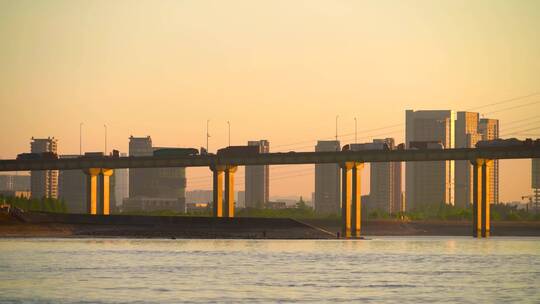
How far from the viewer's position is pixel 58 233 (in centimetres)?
19450

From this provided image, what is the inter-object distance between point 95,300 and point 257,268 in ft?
115

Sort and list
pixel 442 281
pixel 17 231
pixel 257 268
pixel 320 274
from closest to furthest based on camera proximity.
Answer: pixel 442 281 → pixel 320 274 → pixel 257 268 → pixel 17 231

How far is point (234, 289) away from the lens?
82.6m

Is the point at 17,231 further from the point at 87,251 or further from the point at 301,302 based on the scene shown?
the point at 301,302

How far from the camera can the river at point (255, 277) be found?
7700 centimetres

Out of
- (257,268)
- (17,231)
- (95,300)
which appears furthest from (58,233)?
(95,300)

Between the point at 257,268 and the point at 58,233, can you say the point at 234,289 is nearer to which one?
the point at 257,268

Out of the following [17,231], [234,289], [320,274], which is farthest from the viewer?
[17,231]

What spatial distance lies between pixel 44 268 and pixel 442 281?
33488 mm

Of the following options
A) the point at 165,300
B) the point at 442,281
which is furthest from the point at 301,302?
the point at 442,281

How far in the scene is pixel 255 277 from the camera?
9456 cm

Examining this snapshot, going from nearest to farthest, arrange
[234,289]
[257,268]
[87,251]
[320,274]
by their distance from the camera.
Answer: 1. [234,289]
2. [320,274]
3. [257,268]
4. [87,251]

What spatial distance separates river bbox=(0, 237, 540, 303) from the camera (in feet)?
253

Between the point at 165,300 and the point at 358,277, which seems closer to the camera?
the point at 165,300
